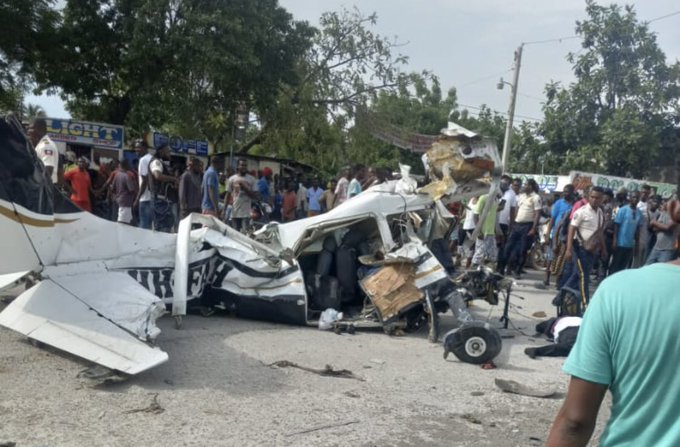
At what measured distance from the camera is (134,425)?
4086 mm

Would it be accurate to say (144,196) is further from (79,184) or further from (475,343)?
(475,343)

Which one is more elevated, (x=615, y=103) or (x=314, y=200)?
(x=615, y=103)

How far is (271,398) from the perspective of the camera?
4.79m

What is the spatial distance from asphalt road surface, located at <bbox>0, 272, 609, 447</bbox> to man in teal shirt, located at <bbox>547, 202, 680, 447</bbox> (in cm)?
254

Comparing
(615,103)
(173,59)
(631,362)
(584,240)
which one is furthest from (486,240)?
(615,103)

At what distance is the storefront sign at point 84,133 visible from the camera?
59.0ft

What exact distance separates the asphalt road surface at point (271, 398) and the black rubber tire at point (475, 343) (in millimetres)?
127

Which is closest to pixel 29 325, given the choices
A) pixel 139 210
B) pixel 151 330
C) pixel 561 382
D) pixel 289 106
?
pixel 151 330

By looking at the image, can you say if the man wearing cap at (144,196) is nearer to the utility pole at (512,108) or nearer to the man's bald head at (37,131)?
the man's bald head at (37,131)

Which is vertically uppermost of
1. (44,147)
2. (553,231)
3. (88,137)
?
(88,137)

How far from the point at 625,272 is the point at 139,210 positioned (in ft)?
31.0

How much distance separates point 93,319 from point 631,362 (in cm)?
426

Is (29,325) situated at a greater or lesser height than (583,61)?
lesser

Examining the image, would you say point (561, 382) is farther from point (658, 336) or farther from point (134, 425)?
point (658, 336)
